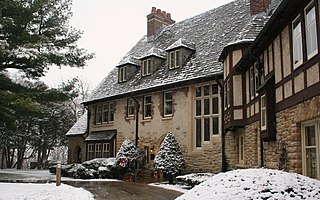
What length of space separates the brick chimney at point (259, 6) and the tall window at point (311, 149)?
1003 cm

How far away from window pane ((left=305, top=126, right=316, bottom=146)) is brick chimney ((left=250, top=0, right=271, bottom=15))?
32.9 ft

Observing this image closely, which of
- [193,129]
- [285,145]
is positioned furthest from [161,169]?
[285,145]

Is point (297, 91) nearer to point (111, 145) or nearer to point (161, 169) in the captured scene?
point (161, 169)

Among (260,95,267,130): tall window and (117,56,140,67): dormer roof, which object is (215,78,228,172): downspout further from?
(117,56,140,67): dormer roof

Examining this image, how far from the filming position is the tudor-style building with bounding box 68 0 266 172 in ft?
62.8

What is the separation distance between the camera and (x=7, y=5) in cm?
1975

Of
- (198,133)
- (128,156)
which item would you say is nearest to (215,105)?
(198,133)

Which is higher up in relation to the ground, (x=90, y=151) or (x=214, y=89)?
(x=214, y=89)

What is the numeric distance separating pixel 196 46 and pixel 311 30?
14238 millimetres

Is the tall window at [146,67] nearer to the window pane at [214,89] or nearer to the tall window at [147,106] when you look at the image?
the tall window at [147,106]

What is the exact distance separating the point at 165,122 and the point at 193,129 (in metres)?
2.15

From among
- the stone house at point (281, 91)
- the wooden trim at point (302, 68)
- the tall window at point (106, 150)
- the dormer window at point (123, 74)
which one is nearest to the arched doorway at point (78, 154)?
the tall window at point (106, 150)

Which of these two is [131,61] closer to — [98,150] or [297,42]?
[98,150]

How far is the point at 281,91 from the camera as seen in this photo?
1041 cm
